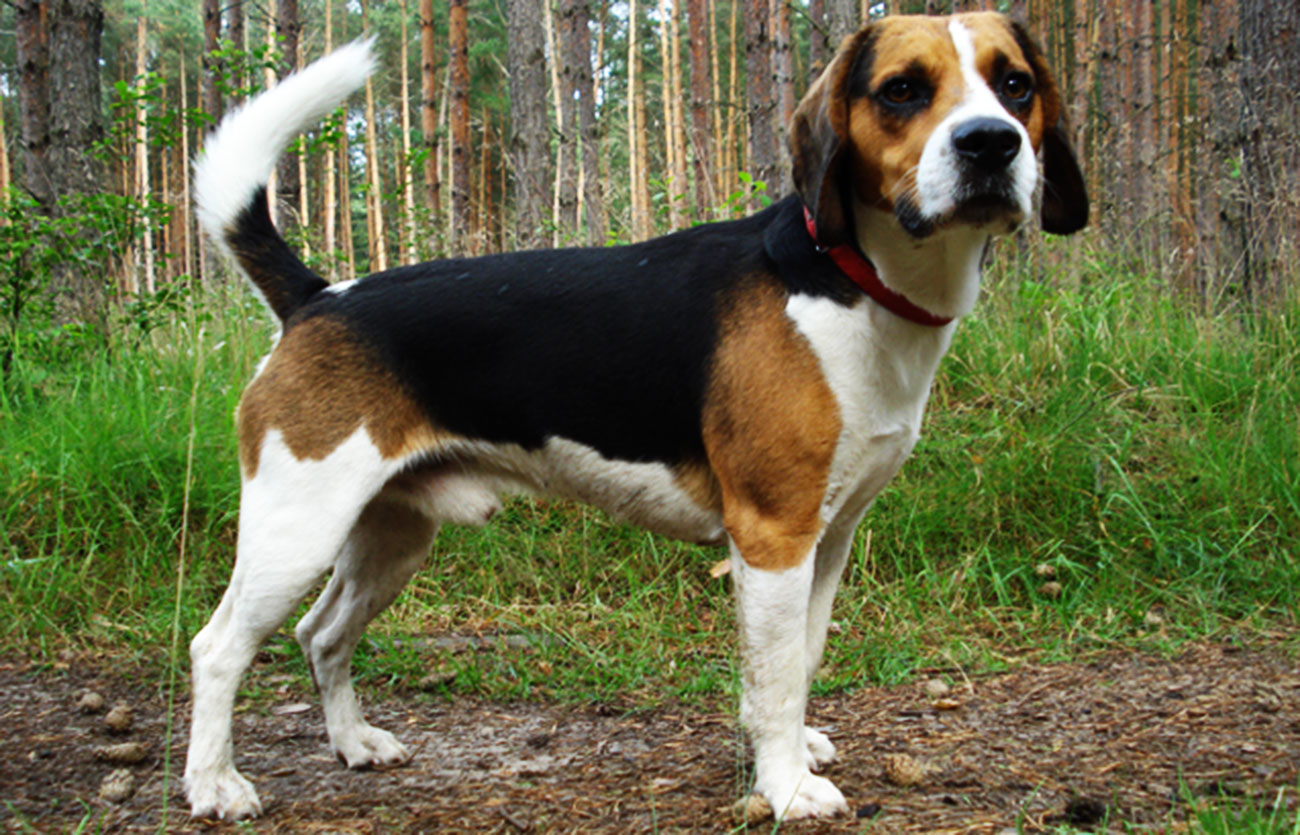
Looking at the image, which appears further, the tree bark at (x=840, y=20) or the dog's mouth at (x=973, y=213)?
the tree bark at (x=840, y=20)

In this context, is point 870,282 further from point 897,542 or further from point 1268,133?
point 1268,133

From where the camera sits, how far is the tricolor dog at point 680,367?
2.07 metres

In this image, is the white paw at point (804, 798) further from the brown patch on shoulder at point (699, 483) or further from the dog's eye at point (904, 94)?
the dog's eye at point (904, 94)

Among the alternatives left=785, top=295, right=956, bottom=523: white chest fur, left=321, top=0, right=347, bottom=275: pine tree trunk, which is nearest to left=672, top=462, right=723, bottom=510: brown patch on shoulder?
left=785, top=295, right=956, bottom=523: white chest fur

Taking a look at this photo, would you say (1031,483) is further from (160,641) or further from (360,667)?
(160,641)

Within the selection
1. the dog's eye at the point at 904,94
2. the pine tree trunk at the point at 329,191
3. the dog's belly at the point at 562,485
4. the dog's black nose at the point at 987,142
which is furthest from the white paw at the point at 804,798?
the pine tree trunk at the point at 329,191

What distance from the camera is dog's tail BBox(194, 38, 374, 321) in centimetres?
263

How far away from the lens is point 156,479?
13.2 ft

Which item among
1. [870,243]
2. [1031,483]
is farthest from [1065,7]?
[870,243]

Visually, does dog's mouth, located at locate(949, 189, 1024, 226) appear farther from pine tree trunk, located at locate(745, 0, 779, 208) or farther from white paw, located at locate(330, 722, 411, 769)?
pine tree trunk, located at locate(745, 0, 779, 208)

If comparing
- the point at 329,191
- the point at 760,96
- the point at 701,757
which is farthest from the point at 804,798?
the point at 329,191

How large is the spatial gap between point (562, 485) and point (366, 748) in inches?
37.7

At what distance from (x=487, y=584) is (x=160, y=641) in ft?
3.98

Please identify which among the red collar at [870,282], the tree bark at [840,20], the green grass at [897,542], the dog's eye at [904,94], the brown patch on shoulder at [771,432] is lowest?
the green grass at [897,542]
